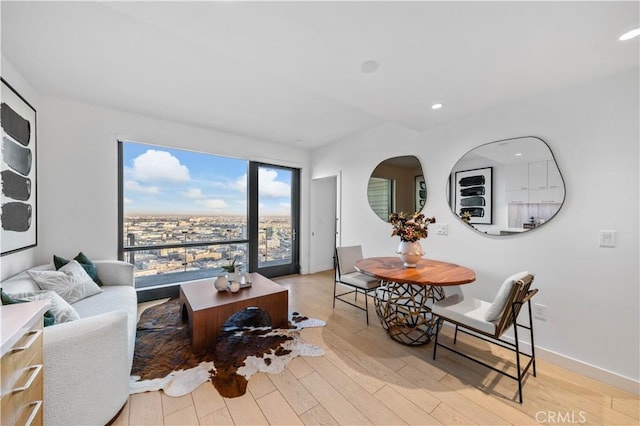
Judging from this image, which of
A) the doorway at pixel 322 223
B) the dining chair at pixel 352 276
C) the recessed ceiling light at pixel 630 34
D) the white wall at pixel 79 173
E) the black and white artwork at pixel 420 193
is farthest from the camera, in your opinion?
the doorway at pixel 322 223

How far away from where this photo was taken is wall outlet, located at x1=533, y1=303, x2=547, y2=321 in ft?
7.21

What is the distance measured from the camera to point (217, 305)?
89.2 inches

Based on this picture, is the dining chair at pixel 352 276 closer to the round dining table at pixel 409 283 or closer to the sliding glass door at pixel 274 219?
the round dining table at pixel 409 283

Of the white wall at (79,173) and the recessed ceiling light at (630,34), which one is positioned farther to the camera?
the white wall at (79,173)

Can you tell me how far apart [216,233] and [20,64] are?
106 inches

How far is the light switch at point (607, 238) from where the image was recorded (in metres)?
1.90

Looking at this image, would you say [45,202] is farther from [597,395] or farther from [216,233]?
[597,395]

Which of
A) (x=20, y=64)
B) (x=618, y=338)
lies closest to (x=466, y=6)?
(x=618, y=338)

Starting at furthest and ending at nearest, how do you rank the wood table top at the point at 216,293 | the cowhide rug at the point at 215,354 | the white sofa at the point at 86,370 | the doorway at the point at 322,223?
the doorway at the point at 322,223 → the wood table top at the point at 216,293 → the cowhide rug at the point at 215,354 → the white sofa at the point at 86,370

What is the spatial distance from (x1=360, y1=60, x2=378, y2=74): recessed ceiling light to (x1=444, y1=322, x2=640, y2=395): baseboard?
282 centimetres

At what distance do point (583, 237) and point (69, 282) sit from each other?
14.8ft

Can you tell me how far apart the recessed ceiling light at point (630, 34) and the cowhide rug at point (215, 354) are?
3088 millimetres

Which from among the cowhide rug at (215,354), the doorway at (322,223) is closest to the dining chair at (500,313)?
the cowhide rug at (215,354)

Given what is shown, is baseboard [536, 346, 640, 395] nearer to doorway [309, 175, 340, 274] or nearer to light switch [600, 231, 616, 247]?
light switch [600, 231, 616, 247]
